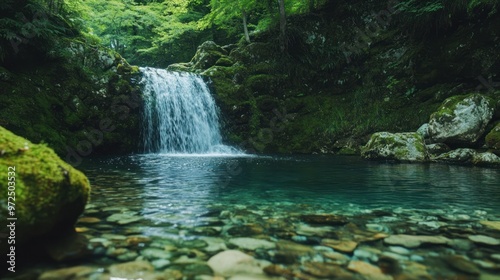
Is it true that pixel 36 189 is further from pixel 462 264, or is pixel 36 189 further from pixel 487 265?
pixel 487 265

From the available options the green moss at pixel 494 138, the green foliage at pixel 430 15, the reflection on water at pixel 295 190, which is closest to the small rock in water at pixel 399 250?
the reflection on water at pixel 295 190

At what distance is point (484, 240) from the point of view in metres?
2.32

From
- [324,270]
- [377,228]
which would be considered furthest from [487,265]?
[324,270]

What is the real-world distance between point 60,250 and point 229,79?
45.2ft

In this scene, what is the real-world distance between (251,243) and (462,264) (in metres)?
1.34

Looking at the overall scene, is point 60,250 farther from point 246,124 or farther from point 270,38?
point 270,38

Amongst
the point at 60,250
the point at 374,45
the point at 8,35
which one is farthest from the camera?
the point at 374,45

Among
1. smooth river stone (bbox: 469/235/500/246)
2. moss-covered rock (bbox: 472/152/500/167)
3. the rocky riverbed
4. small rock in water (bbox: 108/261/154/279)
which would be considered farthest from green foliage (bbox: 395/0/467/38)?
small rock in water (bbox: 108/261/154/279)

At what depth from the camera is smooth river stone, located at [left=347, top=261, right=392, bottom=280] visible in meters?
1.70

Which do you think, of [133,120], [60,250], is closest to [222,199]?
[60,250]

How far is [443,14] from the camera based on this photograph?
11.4 m

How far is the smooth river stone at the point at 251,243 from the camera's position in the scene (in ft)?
6.98

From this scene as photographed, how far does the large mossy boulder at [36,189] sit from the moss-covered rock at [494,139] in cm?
978

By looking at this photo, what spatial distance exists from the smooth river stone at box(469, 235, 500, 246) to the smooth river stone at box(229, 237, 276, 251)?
1556mm
